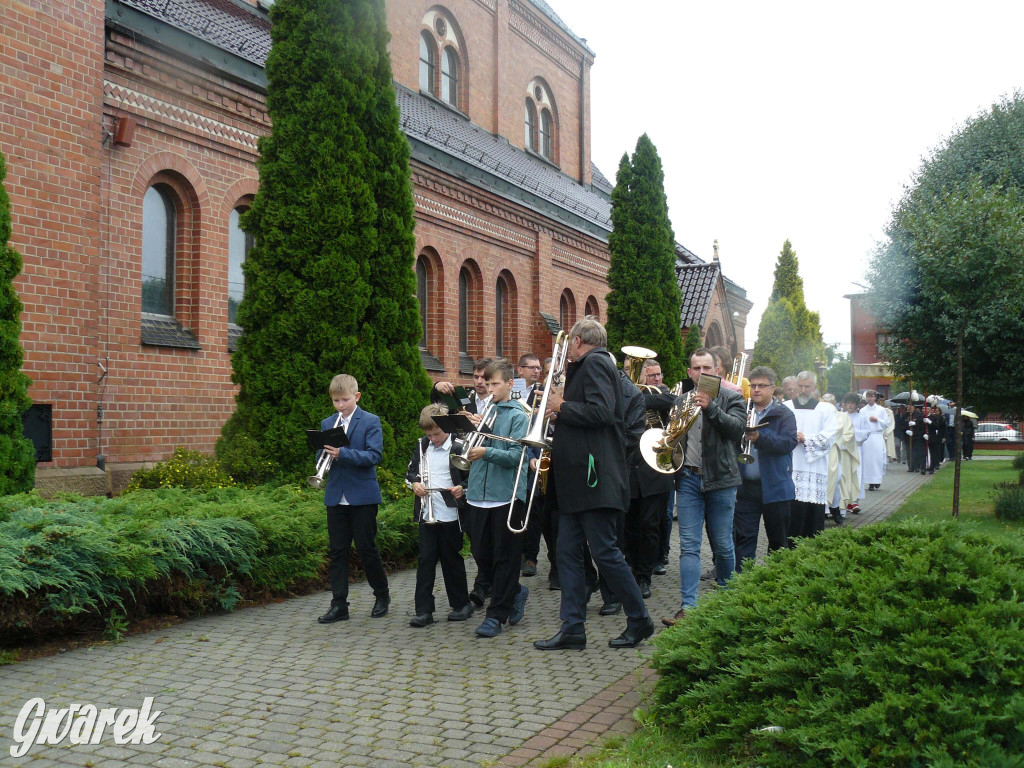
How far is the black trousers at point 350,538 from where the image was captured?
289 inches

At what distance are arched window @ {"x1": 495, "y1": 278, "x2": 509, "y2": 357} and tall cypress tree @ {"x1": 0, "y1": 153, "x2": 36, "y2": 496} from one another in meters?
14.3

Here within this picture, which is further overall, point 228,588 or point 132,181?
point 132,181

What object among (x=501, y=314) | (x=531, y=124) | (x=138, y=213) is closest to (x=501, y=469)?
(x=138, y=213)

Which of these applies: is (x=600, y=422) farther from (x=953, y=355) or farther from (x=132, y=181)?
(x=953, y=355)

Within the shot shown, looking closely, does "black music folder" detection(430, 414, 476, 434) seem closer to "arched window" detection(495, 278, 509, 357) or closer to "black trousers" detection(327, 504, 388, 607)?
"black trousers" detection(327, 504, 388, 607)

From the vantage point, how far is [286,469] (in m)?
10.6

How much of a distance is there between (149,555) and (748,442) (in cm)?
489

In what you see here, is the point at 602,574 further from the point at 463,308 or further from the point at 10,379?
the point at 463,308

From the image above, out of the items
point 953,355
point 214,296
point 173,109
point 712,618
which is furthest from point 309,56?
point 953,355

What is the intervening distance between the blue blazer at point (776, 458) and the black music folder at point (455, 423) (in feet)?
8.74

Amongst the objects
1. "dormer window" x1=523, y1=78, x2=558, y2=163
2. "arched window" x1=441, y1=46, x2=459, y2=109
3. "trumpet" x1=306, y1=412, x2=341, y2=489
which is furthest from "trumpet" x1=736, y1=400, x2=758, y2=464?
"dormer window" x1=523, y1=78, x2=558, y2=163

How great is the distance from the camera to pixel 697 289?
30.3 meters

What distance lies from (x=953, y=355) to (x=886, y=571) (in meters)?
11.4

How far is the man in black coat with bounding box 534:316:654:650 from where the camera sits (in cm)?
616
